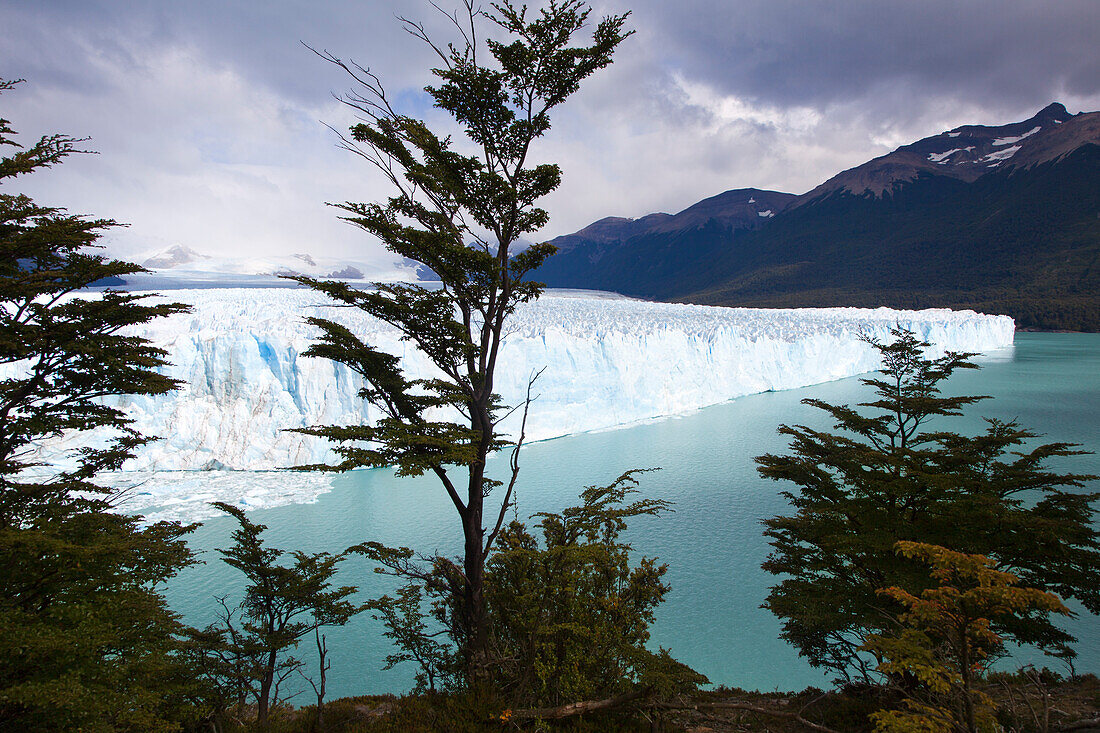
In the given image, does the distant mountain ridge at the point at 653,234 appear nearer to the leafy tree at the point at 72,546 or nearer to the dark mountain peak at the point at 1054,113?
the dark mountain peak at the point at 1054,113

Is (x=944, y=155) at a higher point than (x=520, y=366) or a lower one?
higher

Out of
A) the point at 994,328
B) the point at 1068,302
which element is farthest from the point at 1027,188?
the point at 994,328

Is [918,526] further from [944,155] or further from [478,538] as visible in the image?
[944,155]

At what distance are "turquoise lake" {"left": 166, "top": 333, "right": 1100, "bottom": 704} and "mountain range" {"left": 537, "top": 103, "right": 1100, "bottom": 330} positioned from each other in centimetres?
4677

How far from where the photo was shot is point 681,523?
11.7 m

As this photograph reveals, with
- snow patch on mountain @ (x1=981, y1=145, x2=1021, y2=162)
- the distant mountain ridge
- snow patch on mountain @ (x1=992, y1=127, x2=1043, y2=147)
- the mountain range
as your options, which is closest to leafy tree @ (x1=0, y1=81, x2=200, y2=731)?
the mountain range

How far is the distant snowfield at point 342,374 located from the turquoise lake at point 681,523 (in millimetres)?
1238

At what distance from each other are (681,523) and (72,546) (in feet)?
36.2

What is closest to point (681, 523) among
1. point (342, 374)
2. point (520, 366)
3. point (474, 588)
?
point (474, 588)

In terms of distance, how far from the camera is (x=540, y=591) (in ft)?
15.5

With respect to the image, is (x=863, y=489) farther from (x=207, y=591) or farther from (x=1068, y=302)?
(x=1068, y=302)

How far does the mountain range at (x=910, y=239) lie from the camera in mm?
68625

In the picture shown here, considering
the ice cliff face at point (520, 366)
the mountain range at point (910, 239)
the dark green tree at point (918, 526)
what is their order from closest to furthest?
the dark green tree at point (918, 526) < the ice cliff face at point (520, 366) < the mountain range at point (910, 239)

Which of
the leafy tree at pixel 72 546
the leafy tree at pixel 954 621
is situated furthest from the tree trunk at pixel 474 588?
Result: the leafy tree at pixel 954 621
